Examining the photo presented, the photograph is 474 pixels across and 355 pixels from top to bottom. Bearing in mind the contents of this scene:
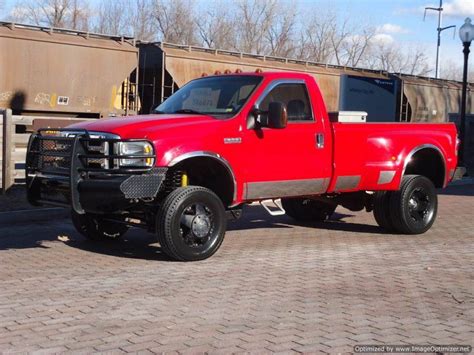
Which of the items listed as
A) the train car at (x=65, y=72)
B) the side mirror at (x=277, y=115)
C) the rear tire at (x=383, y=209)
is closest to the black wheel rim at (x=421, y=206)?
the rear tire at (x=383, y=209)

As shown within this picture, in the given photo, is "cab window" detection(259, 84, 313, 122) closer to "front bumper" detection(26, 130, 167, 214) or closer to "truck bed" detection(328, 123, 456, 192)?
"truck bed" detection(328, 123, 456, 192)

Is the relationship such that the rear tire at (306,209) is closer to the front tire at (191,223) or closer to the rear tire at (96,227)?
the rear tire at (96,227)

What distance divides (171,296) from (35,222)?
5170 millimetres

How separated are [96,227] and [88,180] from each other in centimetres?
175

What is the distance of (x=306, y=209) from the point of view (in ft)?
35.6

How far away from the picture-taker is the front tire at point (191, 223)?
718 centimetres

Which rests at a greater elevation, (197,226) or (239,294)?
(197,226)

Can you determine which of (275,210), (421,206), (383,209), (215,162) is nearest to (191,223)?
(215,162)

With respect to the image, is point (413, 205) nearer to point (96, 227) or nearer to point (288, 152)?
point (288, 152)

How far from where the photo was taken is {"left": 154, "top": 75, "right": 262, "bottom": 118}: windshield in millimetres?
8039

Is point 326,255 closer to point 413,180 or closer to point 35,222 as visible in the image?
point 413,180

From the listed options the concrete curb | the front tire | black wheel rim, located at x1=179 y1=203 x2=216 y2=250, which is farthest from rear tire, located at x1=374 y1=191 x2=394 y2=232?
the concrete curb

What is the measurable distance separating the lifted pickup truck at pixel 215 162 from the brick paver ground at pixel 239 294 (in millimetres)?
487

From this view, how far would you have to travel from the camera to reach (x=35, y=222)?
10.5 m
